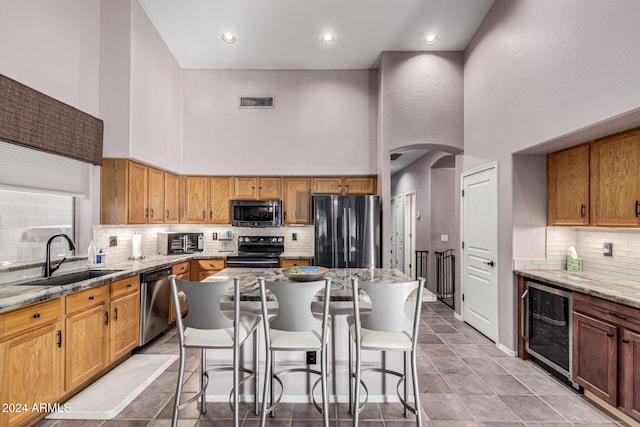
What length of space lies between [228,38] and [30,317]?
13.2ft

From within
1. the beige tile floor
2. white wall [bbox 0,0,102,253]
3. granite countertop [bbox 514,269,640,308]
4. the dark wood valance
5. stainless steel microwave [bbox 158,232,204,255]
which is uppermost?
white wall [bbox 0,0,102,253]

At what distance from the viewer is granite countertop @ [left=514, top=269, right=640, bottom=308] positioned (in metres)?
2.21

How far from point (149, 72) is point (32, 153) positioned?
1888 mm

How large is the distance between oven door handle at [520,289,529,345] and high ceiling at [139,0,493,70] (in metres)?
3.55

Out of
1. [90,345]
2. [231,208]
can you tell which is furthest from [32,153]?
[231,208]

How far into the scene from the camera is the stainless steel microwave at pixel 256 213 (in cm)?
494

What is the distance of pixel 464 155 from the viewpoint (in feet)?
14.9

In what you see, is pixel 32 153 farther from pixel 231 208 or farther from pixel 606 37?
pixel 606 37

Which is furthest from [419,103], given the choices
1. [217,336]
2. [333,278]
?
[217,336]

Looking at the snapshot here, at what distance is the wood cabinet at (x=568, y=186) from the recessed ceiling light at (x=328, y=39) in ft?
10.5

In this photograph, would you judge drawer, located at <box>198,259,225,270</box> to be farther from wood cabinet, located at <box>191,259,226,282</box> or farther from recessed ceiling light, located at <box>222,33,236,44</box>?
recessed ceiling light, located at <box>222,33,236,44</box>

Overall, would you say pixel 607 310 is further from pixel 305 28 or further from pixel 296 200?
pixel 305 28

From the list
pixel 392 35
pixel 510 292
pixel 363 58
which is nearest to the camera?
pixel 510 292

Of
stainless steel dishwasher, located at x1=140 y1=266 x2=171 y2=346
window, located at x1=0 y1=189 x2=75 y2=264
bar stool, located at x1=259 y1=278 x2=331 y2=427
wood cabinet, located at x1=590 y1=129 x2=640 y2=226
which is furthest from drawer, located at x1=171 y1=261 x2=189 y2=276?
wood cabinet, located at x1=590 y1=129 x2=640 y2=226
